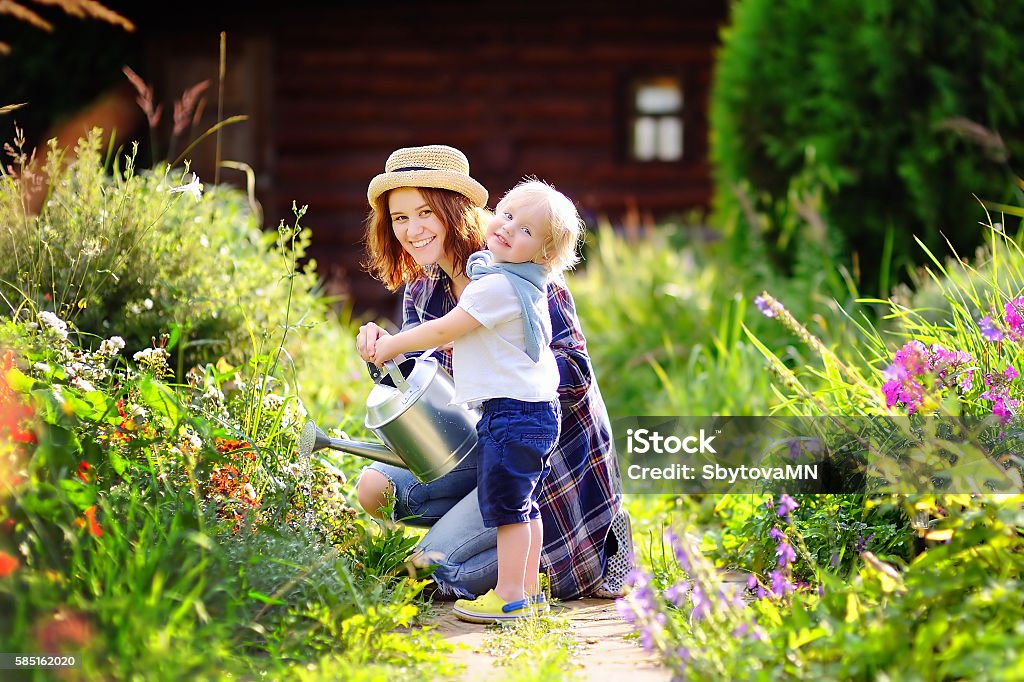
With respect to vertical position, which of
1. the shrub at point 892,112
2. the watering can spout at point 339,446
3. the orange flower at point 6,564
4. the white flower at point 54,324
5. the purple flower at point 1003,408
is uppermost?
the shrub at point 892,112

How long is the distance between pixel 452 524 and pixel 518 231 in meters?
0.86

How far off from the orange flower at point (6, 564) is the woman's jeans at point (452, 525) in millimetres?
1172

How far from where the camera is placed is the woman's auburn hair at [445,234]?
3.22m

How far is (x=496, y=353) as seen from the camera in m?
2.86

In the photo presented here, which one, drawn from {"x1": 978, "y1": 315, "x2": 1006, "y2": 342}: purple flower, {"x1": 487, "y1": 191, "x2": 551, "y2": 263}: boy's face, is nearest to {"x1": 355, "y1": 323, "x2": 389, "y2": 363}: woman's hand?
{"x1": 487, "y1": 191, "x2": 551, "y2": 263}: boy's face

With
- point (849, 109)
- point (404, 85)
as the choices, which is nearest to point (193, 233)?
point (849, 109)

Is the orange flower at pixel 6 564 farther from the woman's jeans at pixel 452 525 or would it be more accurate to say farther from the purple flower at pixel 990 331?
the purple flower at pixel 990 331

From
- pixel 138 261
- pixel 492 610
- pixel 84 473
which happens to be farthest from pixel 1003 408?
pixel 138 261

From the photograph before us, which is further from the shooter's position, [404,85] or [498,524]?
[404,85]

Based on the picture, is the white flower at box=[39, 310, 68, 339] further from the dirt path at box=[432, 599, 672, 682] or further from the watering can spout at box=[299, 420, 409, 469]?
the dirt path at box=[432, 599, 672, 682]

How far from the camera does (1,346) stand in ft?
9.03

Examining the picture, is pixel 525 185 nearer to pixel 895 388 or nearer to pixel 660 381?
pixel 895 388

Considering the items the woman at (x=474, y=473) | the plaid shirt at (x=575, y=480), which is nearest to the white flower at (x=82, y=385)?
the woman at (x=474, y=473)

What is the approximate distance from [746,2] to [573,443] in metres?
4.12
